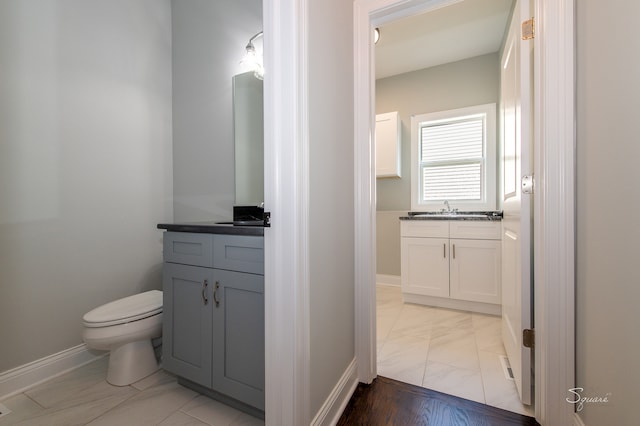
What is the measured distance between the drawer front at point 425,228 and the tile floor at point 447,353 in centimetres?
78

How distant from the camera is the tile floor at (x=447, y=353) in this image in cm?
142

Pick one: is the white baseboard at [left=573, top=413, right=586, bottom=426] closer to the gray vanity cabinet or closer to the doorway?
the doorway

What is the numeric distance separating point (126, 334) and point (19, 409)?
1.90 feet

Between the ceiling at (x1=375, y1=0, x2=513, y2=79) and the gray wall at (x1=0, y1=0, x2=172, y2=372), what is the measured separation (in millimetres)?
2258

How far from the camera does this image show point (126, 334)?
1426 mm

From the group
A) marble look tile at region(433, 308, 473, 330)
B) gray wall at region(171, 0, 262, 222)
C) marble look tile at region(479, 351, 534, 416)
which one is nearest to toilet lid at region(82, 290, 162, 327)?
gray wall at region(171, 0, 262, 222)

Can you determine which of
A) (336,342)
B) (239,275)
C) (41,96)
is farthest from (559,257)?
(41,96)

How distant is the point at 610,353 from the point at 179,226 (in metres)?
1.86

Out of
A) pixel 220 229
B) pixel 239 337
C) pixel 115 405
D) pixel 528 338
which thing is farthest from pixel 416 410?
pixel 115 405

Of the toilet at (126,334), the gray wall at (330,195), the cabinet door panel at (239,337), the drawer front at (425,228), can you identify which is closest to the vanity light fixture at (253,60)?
the gray wall at (330,195)

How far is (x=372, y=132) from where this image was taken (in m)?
1.53

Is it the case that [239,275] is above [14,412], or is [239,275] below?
above

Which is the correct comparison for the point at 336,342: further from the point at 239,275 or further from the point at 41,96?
the point at 41,96

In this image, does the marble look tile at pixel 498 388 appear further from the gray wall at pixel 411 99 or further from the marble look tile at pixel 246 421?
the gray wall at pixel 411 99
